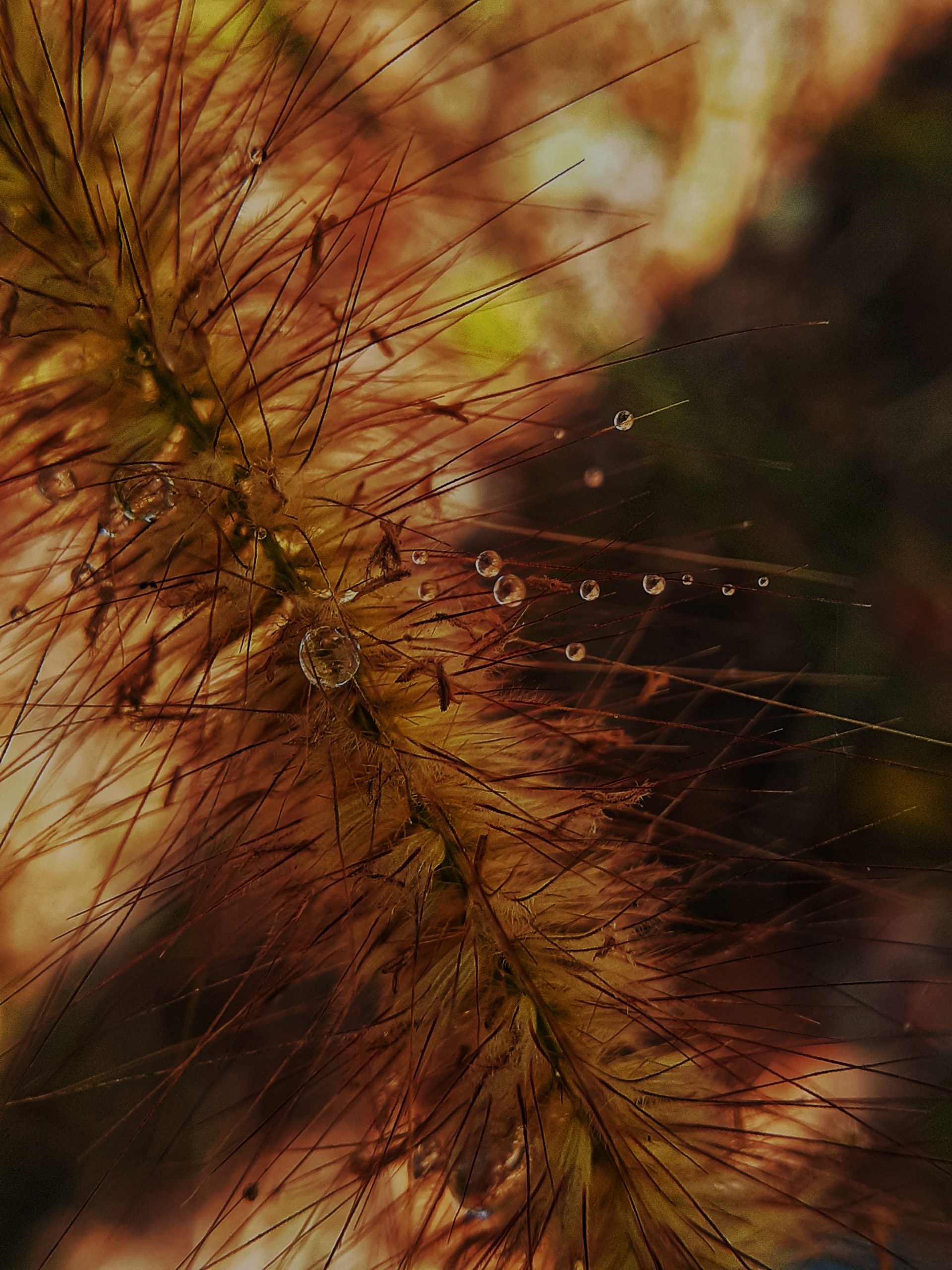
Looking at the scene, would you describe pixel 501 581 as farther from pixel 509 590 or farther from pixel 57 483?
pixel 57 483

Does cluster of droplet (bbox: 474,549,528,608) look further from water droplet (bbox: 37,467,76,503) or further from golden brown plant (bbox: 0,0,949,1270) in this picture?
water droplet (bbox: 37,467,76,503)

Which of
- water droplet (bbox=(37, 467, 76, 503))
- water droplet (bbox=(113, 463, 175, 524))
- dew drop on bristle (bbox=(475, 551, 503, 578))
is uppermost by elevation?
water droplet (bbox=(37, 467, 76, 503))

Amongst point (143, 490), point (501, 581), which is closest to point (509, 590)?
point (501, 581)

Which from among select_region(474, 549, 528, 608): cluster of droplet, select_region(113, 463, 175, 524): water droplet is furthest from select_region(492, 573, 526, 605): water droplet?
select_region(113, 463, 175, 524): water droplet

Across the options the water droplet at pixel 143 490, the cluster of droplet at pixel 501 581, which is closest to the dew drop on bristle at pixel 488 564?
the cluster of droplet at pixel 501 581

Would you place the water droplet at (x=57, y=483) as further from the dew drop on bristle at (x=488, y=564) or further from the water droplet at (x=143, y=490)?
the dew drop on bristle at (x=488, y=564)

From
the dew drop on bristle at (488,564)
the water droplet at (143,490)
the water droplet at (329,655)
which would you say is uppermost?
A: the water droplet at (143,490)

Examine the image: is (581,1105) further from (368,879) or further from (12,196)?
(12,196)

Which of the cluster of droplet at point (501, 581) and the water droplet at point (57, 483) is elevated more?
the water droplet at point (57, 483)
